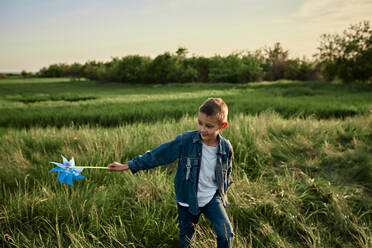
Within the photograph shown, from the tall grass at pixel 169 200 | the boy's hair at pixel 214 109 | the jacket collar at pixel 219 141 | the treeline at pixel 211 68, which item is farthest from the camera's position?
the treeline at pixel 211 68

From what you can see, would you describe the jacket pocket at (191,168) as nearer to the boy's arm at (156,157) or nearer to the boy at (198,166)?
the boy at (198,166)

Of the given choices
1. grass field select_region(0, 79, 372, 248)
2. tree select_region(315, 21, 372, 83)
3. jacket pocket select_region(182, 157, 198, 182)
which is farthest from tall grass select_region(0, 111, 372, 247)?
tree select_region(315, 21, 372, 83)

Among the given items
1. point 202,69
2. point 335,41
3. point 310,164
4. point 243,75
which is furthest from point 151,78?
point 310,164

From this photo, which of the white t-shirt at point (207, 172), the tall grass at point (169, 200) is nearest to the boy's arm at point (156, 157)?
the white t-shirt at point (207, 172)

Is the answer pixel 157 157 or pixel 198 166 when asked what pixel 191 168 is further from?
pixel 157 157

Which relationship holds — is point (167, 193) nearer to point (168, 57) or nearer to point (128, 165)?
point (128, 165)

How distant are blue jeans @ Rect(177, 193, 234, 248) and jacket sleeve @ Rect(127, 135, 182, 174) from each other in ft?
1.64

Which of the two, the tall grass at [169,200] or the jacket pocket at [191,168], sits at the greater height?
the jacket pocket at [191,168]

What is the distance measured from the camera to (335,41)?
26234mm

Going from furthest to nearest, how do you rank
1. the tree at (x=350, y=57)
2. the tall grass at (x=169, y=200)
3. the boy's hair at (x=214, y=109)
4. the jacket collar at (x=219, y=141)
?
the tree at (x=350, y=57)
the tall grass at (x=169, y=200)
the jacket collar at (x=219, y=141)
the boy's hair at (x=214, y=109)

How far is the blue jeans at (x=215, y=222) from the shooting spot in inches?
73.7

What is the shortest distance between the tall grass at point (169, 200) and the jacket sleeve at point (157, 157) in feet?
2.44

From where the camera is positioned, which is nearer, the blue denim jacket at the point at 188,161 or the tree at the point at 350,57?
the blue denim jacket at the point at 188,161

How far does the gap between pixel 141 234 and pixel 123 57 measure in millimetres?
55641
